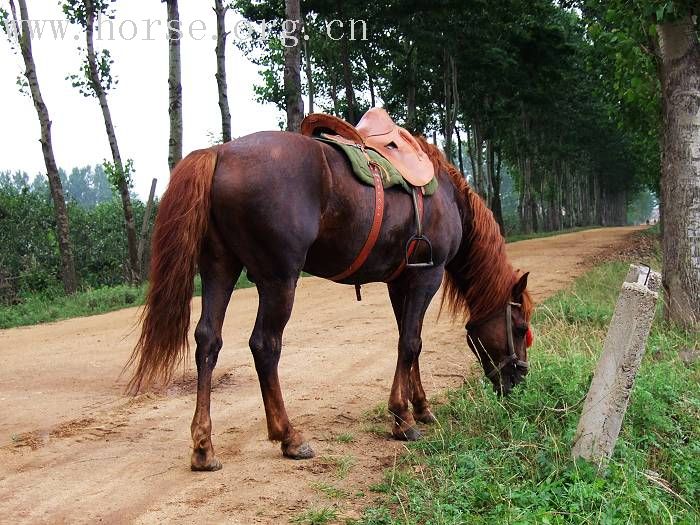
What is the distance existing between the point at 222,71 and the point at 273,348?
14141 millimetres

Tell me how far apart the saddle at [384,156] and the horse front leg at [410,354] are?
→ 0.13 metres

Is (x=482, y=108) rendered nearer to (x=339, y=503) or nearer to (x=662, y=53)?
(x=662, y=53)

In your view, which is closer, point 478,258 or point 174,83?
point 478,258

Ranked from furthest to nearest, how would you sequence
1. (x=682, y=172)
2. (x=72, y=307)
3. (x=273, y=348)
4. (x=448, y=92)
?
(x=448, y=92), (x=72, y=307), (x=682, y=172), (x=273, y=348)

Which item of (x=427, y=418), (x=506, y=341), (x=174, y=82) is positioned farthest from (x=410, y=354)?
(x=174, y=82)

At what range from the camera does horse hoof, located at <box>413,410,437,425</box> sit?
555 centimetres

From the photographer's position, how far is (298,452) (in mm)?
4566

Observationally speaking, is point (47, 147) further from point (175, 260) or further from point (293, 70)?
point (175, 260)

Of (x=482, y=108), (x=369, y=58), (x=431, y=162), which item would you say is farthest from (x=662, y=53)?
(x=482, y=108)

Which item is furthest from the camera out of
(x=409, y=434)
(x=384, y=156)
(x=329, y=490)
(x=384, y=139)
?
(x=384, y=139)

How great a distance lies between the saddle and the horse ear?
31.4 inches

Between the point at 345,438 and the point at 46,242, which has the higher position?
the point at 46,242

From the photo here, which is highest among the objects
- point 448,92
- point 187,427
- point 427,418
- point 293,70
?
point 448,92

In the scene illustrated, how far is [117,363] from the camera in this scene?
773cm
